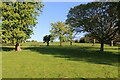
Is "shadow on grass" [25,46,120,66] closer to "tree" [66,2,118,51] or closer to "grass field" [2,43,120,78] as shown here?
"grass field" [2,43,120,78]

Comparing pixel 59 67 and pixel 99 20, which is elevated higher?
pixel 99 20

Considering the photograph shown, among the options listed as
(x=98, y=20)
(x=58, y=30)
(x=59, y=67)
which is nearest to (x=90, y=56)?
(x=59, y=67)

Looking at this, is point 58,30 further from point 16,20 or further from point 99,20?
point 16,20

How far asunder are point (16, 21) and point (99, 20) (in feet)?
52.3

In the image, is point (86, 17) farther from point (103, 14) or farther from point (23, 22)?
point (23, 22)

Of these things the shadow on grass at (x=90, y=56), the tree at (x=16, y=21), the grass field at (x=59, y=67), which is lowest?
the grass field at (x=59, y=67)

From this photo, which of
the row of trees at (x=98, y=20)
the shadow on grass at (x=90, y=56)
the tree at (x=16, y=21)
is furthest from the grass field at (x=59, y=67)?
the row of trees at (x=98, y=20)

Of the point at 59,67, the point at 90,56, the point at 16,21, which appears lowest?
the point at 59,67

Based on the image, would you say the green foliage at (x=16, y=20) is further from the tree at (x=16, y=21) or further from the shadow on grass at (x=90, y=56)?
the shadow on grass at (x=90, y=56)

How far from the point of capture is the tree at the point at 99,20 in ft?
180

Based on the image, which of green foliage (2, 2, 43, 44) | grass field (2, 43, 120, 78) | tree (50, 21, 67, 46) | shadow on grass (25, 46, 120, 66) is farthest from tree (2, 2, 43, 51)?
tree (50, 21, 67, 46)

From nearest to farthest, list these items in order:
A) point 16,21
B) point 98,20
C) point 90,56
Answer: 1. point 90,56
2. point 16,21
3. point 98,20

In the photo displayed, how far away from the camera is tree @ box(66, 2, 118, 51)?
54869 mm

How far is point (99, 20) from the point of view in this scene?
55.8m
